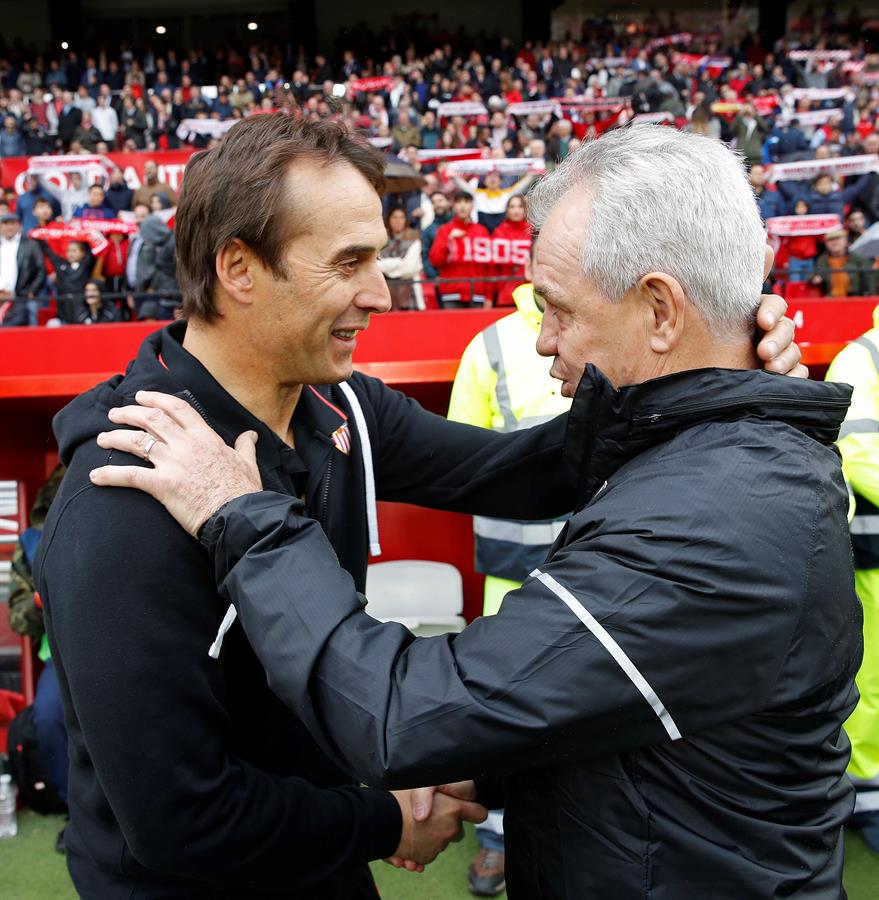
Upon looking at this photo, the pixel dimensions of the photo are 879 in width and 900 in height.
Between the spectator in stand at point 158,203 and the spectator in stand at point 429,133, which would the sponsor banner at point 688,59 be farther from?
the spectator in stand at point 158,203

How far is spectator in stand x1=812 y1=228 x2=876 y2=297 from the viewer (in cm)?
974

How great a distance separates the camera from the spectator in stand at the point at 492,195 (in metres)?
10.8

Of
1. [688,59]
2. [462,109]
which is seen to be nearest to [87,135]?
[462,109]

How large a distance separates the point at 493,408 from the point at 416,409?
134 centimetres

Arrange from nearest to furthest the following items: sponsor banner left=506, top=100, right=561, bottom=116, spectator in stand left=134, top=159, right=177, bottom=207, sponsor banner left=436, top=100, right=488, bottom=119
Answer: spectator in stand left=134, top=159, right=177, bottom=207
sponsor banner left=506, top=100, right=561, bottom=116
sponsor banner left=436, top=100, right=488, bottom=119

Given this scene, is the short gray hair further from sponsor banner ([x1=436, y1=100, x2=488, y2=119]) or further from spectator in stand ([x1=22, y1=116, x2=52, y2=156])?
spectator in stand ([x1=22, y1=116, x2=52, y2=156])

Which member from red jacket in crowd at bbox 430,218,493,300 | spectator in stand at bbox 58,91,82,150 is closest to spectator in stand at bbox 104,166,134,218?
red jacket in crowd at bbox 430,218,493,300

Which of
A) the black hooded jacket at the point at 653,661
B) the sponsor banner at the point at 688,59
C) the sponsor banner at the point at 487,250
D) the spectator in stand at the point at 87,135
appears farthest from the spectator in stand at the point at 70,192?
the black hooded jacket at the point at 653,661

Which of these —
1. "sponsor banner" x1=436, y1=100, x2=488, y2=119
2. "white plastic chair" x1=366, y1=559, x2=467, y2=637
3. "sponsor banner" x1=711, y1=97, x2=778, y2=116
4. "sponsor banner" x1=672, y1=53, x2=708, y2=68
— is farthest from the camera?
"sponsor banner" x1=672, y1=53, x2=708, y2=68

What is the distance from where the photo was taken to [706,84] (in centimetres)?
1808

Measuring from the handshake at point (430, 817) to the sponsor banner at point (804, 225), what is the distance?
10.2 meters

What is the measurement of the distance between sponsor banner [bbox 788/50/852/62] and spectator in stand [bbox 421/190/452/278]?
13.1 m

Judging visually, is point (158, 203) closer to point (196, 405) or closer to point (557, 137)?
point (557, 137)

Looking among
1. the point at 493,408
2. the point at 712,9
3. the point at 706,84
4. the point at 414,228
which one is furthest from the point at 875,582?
the point at 712,9
